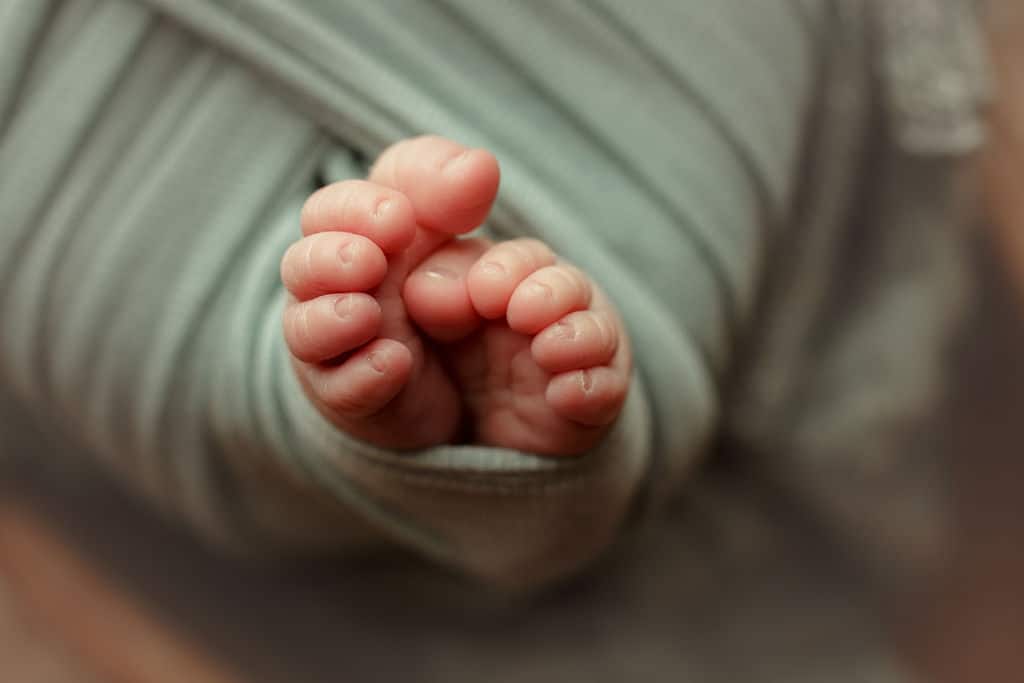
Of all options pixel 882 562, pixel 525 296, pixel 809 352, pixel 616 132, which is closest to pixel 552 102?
pixel 616 132

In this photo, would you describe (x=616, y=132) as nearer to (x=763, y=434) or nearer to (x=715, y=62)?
(x=715, y=62)

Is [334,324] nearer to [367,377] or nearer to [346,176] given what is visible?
[367,377]

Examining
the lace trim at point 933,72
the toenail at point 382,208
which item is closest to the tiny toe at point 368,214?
the toenail at point 382,208

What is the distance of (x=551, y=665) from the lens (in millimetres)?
625

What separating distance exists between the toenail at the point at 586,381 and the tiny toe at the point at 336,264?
0.24 ft

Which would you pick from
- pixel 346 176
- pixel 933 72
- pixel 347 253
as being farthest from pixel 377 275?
pixel 933 72

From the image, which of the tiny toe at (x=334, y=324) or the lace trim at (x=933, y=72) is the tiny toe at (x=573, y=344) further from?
the lace trim at (x=933, y=72)

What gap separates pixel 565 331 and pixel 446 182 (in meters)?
0.06

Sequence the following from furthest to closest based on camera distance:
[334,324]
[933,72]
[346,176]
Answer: [933,72] → [346,176] → [334,324]

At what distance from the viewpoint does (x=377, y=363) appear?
1.00ft

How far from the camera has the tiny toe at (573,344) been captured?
31 centimetres

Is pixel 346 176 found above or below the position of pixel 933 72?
below

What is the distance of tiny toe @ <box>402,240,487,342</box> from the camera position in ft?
1.05

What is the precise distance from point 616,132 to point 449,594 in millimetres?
335
